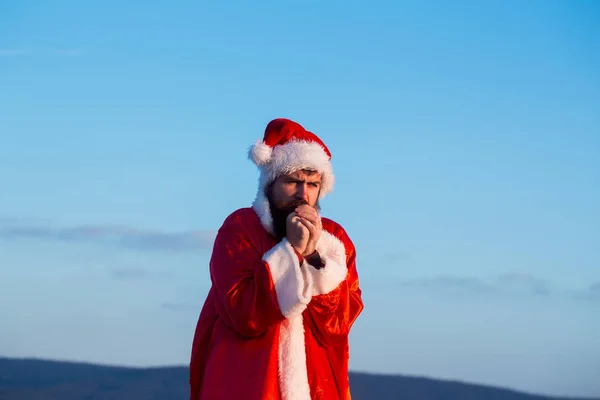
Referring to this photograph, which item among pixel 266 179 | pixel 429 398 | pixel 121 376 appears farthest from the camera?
pixel 121 376

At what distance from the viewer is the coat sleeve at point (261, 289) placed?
3652 mm

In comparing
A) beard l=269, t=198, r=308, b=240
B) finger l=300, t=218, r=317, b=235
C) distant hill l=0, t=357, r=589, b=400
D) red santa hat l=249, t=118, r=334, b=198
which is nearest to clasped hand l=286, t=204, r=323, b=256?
finger l=300, t=218, r=317, b=235

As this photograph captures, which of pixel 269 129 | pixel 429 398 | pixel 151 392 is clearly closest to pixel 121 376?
pixel 151 392

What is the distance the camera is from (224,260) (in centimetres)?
384

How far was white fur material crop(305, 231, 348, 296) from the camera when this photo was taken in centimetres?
372

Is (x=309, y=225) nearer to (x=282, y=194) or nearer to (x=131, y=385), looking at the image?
(x=282, y=194)

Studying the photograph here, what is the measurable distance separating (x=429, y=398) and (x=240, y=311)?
4.68 metres

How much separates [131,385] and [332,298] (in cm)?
504

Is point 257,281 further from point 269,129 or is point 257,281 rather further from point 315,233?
point 269,129

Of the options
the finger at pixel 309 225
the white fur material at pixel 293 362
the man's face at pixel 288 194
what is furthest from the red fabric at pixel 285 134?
the white fur material at pixel 293 362

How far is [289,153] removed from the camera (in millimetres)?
3945

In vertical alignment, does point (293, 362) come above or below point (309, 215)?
below

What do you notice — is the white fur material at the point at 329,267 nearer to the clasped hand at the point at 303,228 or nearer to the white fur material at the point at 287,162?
the clasped hand at the point at 303,228

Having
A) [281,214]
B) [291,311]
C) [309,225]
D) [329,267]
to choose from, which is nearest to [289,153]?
[281,214]
